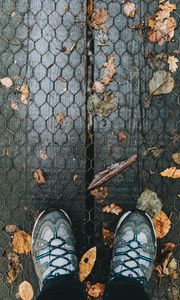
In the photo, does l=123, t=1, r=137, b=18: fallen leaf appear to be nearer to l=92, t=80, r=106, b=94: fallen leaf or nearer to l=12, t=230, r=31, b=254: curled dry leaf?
l=92, t=80, r=106, b=94: fallen leaf

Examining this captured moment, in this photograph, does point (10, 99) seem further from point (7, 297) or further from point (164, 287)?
point (164, 287)

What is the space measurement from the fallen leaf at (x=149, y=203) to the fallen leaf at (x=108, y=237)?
152 millimetres

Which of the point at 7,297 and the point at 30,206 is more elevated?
the point at 30,206

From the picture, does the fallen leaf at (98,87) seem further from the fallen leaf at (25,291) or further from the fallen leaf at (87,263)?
the fallen leaf at (25,291)

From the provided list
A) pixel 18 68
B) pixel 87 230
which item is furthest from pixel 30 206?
pixel 18 68

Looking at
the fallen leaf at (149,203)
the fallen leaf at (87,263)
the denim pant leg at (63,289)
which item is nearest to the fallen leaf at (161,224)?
the fallen leaf at (149,203)

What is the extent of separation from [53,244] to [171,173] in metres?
0.53

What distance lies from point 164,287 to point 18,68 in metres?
1.03

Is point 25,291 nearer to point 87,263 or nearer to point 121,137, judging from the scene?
point 87,263

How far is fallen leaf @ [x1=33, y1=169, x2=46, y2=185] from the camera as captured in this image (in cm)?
211

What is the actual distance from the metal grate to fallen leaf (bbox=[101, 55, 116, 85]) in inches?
0.8

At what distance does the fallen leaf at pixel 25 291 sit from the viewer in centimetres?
211

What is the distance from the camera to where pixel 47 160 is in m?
2.11

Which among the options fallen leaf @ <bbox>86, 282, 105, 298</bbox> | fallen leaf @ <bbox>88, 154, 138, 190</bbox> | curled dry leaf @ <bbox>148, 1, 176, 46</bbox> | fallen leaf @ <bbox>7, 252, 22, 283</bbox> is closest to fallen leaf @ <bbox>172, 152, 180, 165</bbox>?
fallen leaf @ <bbox>88, 154, 138, 190</bbox>
